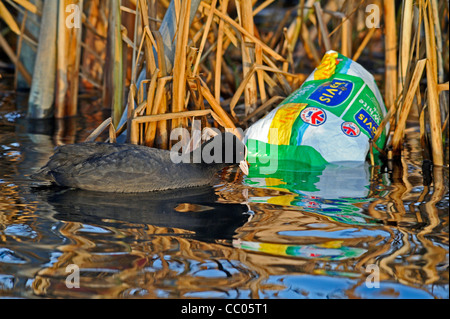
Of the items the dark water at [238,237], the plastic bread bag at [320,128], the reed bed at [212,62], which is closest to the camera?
the dark water at [238,237]

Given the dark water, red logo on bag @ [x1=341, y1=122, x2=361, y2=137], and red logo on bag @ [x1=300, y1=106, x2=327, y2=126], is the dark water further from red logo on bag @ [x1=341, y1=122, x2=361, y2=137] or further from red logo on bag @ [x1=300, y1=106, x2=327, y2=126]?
red logo on bag @ [x1=300, y1=106, x2=327, y2=126]

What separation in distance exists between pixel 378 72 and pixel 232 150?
3938mm

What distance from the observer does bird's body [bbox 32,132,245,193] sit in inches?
155

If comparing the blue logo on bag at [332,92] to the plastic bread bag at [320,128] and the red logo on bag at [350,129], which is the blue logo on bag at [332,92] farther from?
the red logo on bag at [350,129]

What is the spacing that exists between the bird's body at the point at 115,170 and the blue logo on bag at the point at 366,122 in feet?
4.21

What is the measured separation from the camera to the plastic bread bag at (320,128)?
15.1 ft

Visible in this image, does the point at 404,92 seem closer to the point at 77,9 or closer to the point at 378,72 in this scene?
the point at 77,9

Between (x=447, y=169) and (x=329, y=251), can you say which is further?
(x=447, y=169)

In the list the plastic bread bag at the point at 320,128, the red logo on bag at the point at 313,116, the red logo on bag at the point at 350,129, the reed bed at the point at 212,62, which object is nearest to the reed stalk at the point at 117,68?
the reed bed at the point at 212,62

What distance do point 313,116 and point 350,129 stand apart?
0.88 feet

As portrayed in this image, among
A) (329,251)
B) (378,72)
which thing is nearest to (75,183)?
(329,251)

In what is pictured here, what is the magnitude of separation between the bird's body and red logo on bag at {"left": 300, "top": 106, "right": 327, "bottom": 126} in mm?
935

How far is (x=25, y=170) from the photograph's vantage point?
4344 mm

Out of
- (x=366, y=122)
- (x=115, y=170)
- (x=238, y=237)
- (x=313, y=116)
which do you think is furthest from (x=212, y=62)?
(x=238, y=237)
